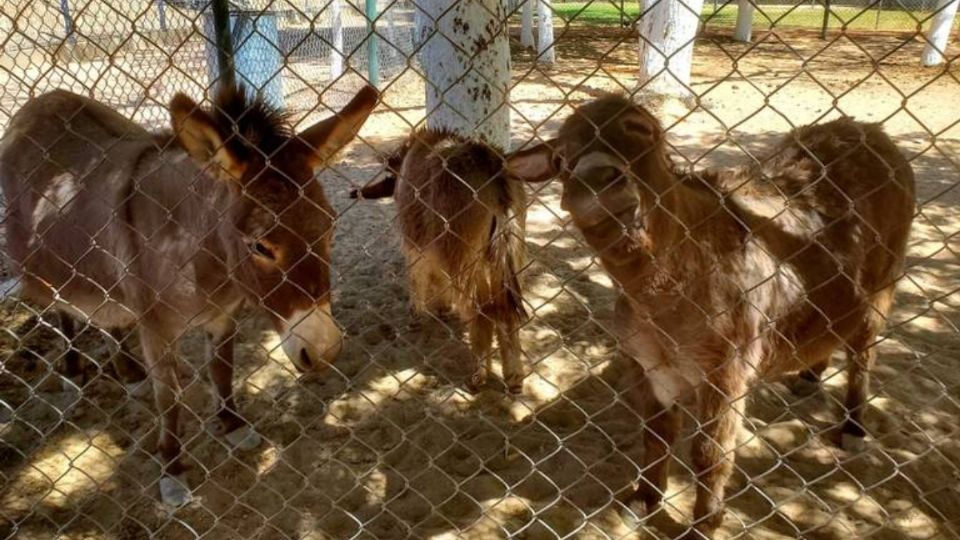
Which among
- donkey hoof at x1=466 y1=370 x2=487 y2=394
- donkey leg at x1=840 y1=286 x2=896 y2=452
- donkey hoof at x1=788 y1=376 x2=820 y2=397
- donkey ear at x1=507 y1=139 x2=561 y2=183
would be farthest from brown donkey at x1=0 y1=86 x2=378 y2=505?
donkey hoof at x1=788 y1=376 x2=820 y2=397

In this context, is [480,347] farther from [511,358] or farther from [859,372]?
[859,372]

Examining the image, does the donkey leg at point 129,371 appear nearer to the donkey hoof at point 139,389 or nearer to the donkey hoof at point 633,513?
the donkey hoof at point 139,389

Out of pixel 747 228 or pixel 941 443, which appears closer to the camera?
pixel 747 228

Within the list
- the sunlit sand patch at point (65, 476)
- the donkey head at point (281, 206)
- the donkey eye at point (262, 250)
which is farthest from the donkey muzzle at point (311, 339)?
the sunlit sand patch at point (65, 476)

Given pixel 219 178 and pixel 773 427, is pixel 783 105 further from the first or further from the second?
pixel 219 178

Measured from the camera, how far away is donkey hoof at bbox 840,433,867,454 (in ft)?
10.9

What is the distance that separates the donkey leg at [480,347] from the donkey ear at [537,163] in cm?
162

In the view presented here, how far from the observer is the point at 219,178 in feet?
8.54

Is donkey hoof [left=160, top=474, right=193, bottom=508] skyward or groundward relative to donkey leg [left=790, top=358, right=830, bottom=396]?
skyward

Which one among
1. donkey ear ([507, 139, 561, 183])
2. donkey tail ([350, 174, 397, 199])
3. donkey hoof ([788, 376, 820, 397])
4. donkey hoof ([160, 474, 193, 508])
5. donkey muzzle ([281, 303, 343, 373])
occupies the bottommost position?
donkey hoof ([788, 376, 820, 397])

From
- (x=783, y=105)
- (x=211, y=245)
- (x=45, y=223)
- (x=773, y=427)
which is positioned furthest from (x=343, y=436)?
(x=783, y=105)

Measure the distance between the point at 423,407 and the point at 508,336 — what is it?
1.97 ft

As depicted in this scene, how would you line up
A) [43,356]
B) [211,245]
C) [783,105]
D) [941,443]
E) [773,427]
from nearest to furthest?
[211,245] → [941,443] → [773,427] → [43,356] → [783,105]

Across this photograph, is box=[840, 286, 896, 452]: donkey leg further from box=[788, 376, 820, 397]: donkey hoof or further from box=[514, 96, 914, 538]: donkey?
box=[788, 376, 820, 397]: donkey hoof
